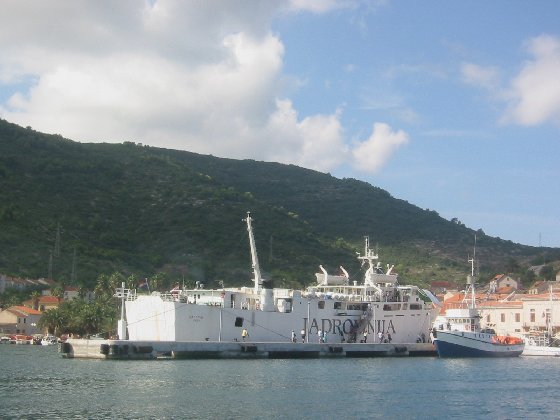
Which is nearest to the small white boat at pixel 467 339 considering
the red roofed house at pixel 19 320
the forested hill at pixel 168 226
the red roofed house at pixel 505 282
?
the forested hill at pixel 168 226

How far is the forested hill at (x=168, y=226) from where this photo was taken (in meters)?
105

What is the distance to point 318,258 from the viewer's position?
120 metres

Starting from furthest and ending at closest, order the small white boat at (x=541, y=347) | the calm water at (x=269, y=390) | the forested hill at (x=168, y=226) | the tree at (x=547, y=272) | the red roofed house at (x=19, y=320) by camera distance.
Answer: the tree at (x=547, y=272) < the forested hill at (x=168, y=226) < the red roofed house at (x=19, y=320) < the small white boat at (x=541, y=347) < the calm water at (x=269, y=390)

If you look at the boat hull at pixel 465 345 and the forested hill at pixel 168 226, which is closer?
the boat hull at pixel 465 345

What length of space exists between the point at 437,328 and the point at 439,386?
73.4ft

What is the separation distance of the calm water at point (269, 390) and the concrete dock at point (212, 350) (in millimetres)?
1630

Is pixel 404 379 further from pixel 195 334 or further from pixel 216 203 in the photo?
pixel 216 203

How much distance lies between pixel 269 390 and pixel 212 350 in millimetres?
17053

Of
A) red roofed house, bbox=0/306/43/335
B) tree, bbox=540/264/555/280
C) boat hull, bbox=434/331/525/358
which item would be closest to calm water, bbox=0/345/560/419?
boat hull, bbox=434/331/525/358

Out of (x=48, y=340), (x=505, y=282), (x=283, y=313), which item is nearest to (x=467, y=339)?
(x=283, y=313)

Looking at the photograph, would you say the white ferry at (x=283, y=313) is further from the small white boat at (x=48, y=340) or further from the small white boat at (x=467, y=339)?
the small white boat at (x=48, y=340)

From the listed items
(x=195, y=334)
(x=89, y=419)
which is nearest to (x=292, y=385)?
(x=89, y=419)

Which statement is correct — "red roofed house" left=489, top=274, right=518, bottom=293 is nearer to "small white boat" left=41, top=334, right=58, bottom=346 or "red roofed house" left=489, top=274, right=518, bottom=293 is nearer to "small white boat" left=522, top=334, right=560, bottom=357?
"small white boat" left=522, top=334, right=560, bottom=357

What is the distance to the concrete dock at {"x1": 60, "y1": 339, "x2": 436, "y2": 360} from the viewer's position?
4994cm
